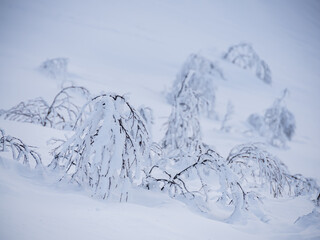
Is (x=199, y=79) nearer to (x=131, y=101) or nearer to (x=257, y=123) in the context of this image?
(x=257, y=123)

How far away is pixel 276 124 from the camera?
11242 mm

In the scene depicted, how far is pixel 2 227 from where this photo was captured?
1.23m

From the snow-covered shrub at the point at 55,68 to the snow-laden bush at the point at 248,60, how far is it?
13.0 metres

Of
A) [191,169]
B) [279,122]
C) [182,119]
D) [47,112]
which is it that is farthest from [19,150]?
[279,122]

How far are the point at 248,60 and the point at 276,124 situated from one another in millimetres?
9499

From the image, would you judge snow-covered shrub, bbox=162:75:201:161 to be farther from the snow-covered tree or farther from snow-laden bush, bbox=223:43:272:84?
snow-laden bush, bbox=223:43:272:84

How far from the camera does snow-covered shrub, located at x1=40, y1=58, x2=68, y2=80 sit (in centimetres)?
995

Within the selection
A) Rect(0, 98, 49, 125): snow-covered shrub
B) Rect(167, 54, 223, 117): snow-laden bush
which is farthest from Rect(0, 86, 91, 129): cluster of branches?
Rect(167, 54, 223, 117): snow-laden bush

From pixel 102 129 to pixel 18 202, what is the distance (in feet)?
1.99

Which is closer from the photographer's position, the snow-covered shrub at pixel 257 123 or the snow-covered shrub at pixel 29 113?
the snow-covered shrub at pixel 29 113

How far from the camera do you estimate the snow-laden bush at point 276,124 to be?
36.8 ft

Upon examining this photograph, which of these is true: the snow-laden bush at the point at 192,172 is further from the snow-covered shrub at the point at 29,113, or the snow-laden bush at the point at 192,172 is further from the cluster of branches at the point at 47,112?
the snow-covered shrub at the point at 29,113

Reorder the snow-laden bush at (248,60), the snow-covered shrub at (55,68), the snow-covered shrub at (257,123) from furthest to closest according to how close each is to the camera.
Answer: the snow-laden bush at (248,60) < the snow-covered shrub at (257,123) < the snow-covered shrub at (55,68)

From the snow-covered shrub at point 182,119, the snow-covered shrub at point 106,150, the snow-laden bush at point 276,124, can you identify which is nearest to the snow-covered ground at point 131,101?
the snow-covered shrub at point 106,150
